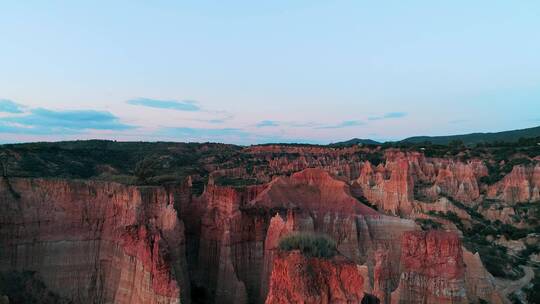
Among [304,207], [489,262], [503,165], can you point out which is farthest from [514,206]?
[304,207]

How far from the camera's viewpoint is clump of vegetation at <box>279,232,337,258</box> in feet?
51.4

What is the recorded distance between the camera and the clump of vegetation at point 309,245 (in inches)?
617

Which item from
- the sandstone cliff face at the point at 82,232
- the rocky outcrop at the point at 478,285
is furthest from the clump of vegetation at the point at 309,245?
the rocky outcrop at the point at 478,285

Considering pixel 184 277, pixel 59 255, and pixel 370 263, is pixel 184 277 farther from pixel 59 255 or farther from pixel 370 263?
pixel 370 263

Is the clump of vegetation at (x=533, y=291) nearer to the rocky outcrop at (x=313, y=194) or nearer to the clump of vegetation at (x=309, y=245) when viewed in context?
the rocky outcrop at (x=313, y=194)

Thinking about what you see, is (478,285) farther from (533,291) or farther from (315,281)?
(315,281)

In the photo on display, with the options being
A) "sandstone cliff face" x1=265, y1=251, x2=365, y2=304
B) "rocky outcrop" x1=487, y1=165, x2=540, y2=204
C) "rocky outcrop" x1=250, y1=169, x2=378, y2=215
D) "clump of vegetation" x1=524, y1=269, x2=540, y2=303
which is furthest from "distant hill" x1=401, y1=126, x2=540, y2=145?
"sandstone cliff face" x1=265, y1=251, x2=365, y2=304

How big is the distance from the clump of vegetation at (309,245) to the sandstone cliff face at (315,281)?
63cm

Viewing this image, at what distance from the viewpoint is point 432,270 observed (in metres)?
20.3

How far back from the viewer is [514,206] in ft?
195

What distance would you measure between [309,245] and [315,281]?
1741 mm

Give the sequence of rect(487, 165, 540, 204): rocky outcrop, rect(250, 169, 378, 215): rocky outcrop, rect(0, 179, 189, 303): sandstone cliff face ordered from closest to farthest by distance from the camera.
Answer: rect(0, 179, 189, 303): sandstone cliff face, rect(250, 169, 378, 215): rocky outcrop, rect(487, 165, 540, 204): rocky outcrop

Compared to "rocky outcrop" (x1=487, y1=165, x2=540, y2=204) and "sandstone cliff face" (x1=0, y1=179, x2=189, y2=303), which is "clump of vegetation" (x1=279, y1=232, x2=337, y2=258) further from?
"rocky outcrop" (x1=487, y1=165, x2=540, y2=204)

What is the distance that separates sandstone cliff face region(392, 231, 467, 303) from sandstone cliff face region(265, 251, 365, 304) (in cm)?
712
